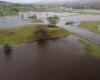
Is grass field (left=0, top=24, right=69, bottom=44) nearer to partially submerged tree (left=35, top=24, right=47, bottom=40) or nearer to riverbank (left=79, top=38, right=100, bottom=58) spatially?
partially submerged tree (left=35, top=24, right=47, bottom=40)

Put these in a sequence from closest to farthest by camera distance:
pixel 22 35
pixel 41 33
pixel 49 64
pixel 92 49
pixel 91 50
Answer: pixel 49 64 < pixel 91 50 < pixel 92 49 < pixel 41 33 < pixel 22 35

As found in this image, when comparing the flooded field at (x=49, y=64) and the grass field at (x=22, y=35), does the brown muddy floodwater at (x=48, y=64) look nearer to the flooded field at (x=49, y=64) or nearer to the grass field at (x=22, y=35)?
the flooded field at (x=49, y=64)

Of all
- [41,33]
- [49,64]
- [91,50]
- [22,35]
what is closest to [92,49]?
[91,50]

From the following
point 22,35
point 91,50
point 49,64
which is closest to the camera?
point 49,64

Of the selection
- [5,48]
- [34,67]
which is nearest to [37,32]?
[5,48]

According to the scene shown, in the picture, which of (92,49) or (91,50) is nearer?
(91,50)

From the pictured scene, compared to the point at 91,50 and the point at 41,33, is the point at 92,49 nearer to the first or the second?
the point at 91,50

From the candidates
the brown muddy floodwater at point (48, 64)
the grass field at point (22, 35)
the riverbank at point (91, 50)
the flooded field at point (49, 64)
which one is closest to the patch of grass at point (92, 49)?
the riverbank at point (91, 50)

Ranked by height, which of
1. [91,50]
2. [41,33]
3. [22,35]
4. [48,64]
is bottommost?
[48,64]

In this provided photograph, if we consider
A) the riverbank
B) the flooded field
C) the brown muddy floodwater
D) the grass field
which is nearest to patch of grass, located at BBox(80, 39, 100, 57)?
the riverbank

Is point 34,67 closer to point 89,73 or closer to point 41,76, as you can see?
point 41,76
